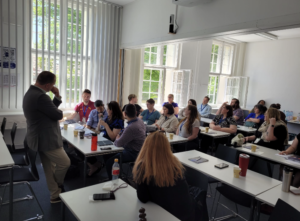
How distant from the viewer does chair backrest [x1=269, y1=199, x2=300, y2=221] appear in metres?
1.46

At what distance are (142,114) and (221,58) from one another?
523cm

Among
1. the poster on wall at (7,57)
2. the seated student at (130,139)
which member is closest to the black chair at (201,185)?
the seated student at (130,139)

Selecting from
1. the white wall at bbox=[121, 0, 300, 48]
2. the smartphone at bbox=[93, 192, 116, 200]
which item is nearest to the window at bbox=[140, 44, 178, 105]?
the white wall at bbox=[121, 0, 300, 48]

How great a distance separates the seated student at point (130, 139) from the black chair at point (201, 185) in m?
1.04

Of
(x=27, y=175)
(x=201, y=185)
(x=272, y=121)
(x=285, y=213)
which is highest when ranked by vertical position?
(x=272, y=121)

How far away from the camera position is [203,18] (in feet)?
12.7

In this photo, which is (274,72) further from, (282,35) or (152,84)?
(152,84)

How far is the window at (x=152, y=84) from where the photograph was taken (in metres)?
7.02

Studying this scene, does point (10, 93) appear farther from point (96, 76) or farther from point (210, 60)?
point (210, 60)

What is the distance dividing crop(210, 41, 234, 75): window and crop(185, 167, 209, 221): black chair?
7.17m

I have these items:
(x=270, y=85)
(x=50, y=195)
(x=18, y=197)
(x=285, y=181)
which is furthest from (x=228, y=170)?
(x=270, y=85)

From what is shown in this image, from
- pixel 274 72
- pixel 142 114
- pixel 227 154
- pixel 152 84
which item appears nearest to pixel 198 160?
pixel 227 154

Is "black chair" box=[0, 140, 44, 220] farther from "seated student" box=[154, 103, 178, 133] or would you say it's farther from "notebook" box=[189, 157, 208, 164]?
"seated student" box=[154, 103, 178, 133]

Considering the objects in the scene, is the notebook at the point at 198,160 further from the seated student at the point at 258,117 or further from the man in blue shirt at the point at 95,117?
the seated student at the point at 258,117
